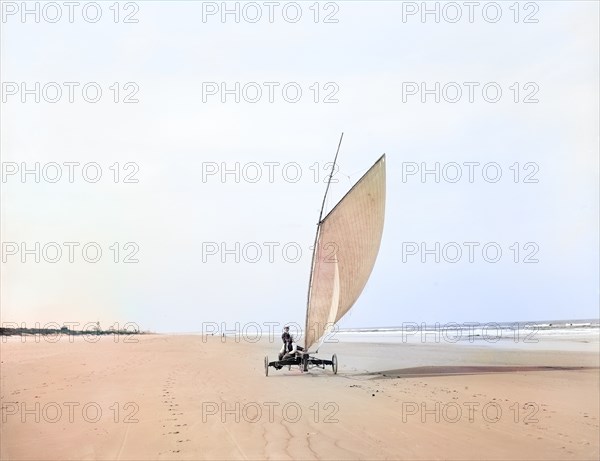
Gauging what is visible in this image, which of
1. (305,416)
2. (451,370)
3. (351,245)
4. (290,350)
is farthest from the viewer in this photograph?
(351,245)

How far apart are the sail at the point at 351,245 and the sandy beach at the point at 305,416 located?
251cm

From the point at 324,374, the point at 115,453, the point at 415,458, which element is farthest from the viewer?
the point at 324,374

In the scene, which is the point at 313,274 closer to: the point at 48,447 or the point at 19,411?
the point at 19,411

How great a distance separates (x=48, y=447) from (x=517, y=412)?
699 centimetres

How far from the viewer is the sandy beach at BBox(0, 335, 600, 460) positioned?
770 centimetres

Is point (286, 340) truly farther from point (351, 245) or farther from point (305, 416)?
point (305, 416)

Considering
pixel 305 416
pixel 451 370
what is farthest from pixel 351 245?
pixel 305 416

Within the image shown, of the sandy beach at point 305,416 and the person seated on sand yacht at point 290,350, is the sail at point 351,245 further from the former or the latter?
the sandy beach at point 305,416

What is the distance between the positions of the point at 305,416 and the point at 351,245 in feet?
29.7

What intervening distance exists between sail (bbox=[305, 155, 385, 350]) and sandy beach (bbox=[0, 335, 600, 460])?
2515 millimetres

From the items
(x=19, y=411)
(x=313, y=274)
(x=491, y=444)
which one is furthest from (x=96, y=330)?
(x=491, y=444)

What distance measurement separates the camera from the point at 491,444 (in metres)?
7.87

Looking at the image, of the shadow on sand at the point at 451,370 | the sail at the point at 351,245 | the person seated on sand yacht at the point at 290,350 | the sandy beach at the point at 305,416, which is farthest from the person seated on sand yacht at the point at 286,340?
the shadow on sand at the point at 451,370

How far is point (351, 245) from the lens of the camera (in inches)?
723
